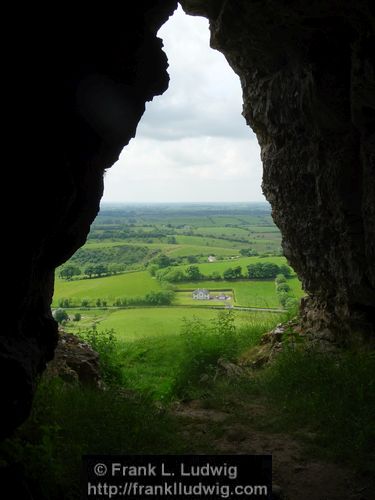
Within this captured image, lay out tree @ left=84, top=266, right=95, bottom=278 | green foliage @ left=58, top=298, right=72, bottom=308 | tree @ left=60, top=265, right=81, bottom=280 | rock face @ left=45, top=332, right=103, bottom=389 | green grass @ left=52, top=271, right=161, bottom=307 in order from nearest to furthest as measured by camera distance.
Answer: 1. rock face @ left=45, top=332, right=103, bottom=389
2. green foliage @ left=58, top=298, right=72, bottom=308
3. green grass @ left=52, top=271, right=161, bottom=307
4. tree @ left=60, top=265, right=81, bottom=280
5. tree @ left=84, top=266, right=95, bottom=278

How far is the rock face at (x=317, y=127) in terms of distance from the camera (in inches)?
317

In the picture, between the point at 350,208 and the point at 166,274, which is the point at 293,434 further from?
the point at 166,274

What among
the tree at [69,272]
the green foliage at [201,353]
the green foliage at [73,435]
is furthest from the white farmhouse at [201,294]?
the green foliage at [73,435]

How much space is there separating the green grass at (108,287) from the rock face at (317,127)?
19.5 metres

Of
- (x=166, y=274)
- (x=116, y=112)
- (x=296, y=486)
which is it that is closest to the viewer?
(x=296, y=486)

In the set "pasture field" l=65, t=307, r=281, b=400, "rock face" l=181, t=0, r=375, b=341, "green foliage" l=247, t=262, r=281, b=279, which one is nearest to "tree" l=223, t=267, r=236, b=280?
"green foliage" l=247, t=262, r=281, b=279

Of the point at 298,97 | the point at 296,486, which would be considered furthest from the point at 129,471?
the point at 298,97

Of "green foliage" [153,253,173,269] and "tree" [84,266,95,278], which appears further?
"green foliage" [153,253,173,269]

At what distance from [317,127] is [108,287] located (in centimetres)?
2630

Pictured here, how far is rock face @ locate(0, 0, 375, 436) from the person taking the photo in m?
4.59

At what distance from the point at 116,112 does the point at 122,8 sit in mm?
1559

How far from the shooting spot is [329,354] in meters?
9.25

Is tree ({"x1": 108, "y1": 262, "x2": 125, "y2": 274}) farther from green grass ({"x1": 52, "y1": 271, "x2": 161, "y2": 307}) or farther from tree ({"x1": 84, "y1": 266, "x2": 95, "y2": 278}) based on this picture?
green grass ({"x1": 52, "y1": 271, "x2": 161, "y2": 307})

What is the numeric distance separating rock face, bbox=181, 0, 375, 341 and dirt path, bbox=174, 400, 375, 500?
4314mm
